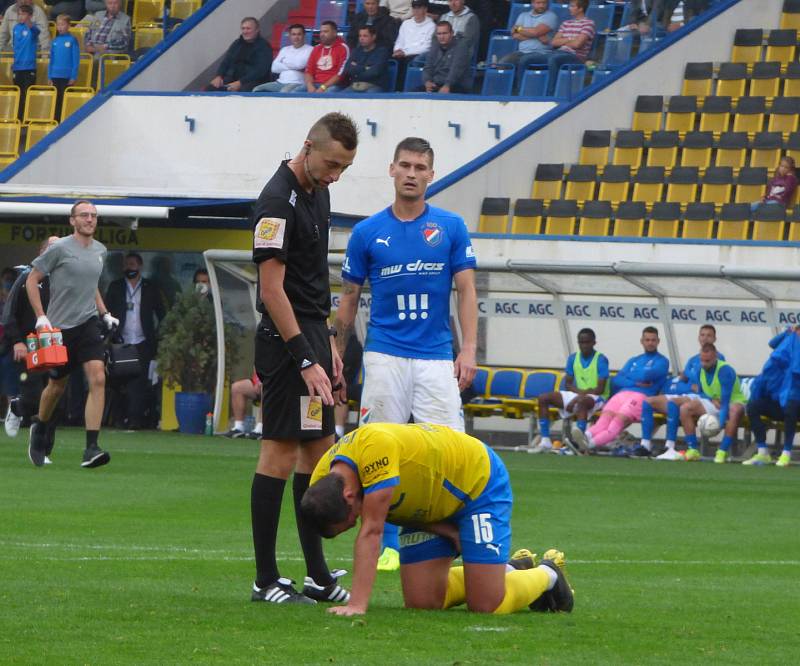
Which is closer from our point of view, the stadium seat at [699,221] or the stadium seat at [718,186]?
the stadium seat at [699,221]

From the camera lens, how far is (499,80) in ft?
84.8

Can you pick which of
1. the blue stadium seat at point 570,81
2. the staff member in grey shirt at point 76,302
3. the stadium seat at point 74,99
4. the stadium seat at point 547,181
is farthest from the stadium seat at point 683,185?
the staff member in grey shirt at point 76,302

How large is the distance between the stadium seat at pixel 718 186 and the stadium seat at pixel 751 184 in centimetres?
12

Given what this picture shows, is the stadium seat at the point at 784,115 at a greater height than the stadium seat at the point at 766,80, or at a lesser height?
lesser

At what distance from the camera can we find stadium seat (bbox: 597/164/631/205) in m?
24.0

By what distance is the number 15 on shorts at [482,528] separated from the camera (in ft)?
22.8

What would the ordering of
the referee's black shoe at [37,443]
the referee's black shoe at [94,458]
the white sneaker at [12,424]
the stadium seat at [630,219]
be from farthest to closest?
the stadium seat at [630,219]
the white sneaker at [12,424]
the referee's black shoe at [37,443]
the referee's black shoe at [94,458]

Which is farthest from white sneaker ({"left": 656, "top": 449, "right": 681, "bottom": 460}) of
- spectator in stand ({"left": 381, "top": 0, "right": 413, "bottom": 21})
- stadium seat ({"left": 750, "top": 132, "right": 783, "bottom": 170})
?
spectator in stand ({"left": 381, "top": 0, "right": 413, "bottom": 21})

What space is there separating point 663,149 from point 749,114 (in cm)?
131

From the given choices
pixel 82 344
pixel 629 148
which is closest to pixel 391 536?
pixel 82 344

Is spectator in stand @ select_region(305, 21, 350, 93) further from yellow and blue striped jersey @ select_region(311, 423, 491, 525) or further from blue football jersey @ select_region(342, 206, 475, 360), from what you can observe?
yellow and blue striped jersey @ select_region(311, 423, 491, 525)

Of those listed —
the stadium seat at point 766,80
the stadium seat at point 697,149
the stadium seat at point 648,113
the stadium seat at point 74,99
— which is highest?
the stadium seat at point 766,80

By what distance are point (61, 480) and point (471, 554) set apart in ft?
24.5

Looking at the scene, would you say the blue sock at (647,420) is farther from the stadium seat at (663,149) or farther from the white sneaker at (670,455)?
the stadium seat at (663,149)
